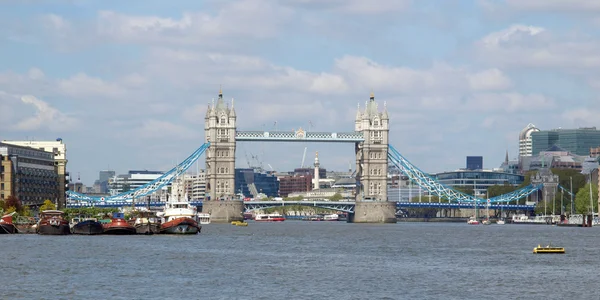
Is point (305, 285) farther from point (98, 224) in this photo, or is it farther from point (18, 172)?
point (18, 172)

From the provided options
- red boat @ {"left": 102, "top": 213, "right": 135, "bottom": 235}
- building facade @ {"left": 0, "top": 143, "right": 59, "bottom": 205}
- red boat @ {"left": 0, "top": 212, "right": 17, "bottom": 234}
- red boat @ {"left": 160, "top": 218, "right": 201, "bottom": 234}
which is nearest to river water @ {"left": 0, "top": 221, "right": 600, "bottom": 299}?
red boat @ {"left": 102, "top": 213, "right": 135, "bottom": 235}

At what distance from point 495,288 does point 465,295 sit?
13.5ft

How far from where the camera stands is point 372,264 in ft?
285

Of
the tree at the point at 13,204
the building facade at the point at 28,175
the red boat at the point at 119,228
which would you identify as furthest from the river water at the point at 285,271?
the building facade at the point at 28,175

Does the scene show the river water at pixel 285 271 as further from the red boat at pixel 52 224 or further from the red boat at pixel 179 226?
the red boat at pixel 179 226

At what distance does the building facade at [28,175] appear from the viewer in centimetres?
17312

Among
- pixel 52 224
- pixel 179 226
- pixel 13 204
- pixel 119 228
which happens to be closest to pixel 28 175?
pixel 13 204

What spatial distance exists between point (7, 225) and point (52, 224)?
6697 mm

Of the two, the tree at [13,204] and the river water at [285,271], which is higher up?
the tree at [13,204]

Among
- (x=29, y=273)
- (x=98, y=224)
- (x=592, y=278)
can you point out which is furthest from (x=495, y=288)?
(x=98, y=224)

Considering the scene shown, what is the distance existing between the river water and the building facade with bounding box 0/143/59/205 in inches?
2328

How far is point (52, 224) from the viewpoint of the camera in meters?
129

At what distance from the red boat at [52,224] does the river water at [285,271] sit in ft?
41.6

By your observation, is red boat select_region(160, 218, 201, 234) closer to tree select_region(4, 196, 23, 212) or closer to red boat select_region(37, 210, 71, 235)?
red boat select_region(37, 210, 71, 235)
